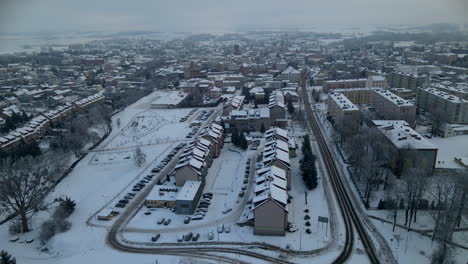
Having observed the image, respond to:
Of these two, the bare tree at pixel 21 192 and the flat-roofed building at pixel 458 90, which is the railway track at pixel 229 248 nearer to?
the bare tree at pixel 21 192

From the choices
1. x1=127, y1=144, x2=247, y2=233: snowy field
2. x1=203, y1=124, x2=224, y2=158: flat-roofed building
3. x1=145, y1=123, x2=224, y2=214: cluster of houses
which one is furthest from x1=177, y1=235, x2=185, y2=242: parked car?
x1=203, y1=124, x2=224, y2=158: flat-roofed building

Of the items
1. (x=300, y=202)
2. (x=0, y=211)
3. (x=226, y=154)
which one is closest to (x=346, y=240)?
(x=300, y=202)

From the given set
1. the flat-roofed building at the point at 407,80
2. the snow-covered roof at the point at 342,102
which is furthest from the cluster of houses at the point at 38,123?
the flat-roofed building at the point at 407,80

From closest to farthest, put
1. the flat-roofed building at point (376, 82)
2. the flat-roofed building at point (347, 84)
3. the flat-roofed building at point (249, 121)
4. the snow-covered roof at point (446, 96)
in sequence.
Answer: the snow-covered roof at point (446, 96) < the flat-roofed building at point (249, 121) < the flat-roofed building at point (376, 82) < the flat-roofed building at point (347, 84)

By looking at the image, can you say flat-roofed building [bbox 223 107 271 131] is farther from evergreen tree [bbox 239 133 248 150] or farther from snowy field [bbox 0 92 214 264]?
snowy field [bbox 0 92 214 264]

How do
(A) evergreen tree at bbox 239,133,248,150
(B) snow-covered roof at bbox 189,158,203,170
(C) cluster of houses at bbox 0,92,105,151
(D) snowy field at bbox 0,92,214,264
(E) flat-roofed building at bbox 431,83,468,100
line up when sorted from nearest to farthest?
(D) snowy field at bbox 0,92,214,264 → (B) snow-covered roof at bbox 189,158,203,170 → (A) evergreen tree at bbox 239,133,248,150 → (C) cluster of houses at bbox 0,92,105,151 → (E) flat-roofed building at bbox 431,83,468,100

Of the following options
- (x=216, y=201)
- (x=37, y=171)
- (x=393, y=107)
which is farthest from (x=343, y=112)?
(x=37, y=171)
